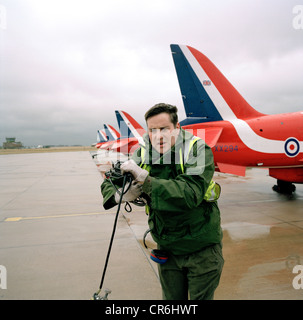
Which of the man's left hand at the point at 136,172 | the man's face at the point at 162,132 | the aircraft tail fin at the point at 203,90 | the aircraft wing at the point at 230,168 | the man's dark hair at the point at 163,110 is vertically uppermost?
the aircraft tail fin at the point at 203,90

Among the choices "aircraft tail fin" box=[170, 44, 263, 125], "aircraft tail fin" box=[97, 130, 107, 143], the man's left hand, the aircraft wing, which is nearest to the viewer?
the man's left hand

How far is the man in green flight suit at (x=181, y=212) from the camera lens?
173cm

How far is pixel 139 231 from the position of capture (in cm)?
498

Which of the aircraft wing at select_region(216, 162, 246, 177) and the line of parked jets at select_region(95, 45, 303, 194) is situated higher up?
the line of parked jets at select_region(95, 45, 303, 194)

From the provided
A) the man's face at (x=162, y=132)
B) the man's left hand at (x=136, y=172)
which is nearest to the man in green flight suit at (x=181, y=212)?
the man's face at (x=162, y=132)

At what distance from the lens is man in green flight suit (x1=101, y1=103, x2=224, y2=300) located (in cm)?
173

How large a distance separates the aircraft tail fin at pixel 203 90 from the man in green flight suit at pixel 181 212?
5.30 meters

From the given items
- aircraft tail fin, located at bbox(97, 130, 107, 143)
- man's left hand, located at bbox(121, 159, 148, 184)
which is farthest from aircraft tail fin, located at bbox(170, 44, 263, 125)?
aircraft tail fin, located at bbox(97, 130, 107, 143)

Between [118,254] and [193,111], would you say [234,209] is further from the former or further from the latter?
[118,254]

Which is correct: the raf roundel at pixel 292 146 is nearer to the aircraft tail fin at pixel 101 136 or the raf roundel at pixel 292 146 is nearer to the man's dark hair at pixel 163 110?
the man's dark hair at pixel 163 110

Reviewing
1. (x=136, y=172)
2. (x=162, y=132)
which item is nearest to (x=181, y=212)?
(x=136, y=172)

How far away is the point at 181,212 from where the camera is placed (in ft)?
5.81

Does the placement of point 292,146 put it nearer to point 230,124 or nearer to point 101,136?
point 230,124

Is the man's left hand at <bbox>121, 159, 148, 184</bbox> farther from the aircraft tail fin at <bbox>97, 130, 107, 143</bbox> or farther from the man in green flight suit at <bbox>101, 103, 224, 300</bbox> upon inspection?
the aircraft tail fin at <bbox>97, 130, 107, 143</bbox>
